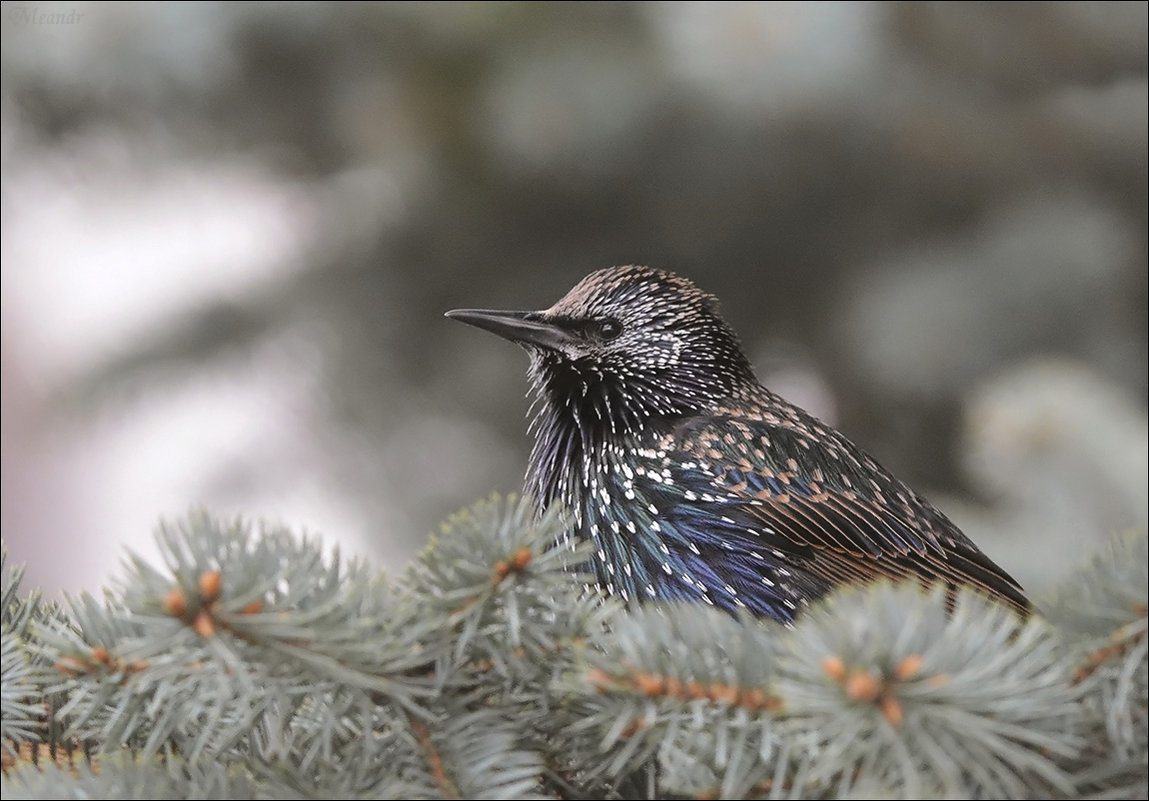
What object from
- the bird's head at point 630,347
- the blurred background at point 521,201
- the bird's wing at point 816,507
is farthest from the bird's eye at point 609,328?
the blurred background at point 521,201

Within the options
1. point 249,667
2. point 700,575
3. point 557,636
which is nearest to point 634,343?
point 700,575

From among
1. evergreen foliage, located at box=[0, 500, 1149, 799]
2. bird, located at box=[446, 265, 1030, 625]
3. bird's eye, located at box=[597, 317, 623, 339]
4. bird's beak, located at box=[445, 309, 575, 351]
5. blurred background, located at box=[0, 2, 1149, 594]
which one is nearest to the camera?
evergreen foliage, located at box=[0, 500, 1149, 799]

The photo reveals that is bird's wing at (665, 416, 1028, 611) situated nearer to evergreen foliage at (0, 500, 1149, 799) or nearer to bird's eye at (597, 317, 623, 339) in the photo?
bird's eye at (597, 317, 623, 339)

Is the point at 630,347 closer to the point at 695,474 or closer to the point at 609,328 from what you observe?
the point at 609,328

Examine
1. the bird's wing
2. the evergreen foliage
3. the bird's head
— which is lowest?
the evergreen foliage

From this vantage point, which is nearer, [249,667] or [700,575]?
A: [249,667]

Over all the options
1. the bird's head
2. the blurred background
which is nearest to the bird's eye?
the bird's head

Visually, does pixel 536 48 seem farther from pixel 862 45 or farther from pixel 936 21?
pixel 936 21

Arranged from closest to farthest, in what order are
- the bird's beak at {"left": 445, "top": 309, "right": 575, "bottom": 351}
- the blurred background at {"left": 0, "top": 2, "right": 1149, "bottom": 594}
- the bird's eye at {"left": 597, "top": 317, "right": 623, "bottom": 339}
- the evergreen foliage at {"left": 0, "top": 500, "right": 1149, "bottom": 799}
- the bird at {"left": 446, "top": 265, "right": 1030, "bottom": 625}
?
the evergreen foliage at {"left": 0, "top": 500, "right": 1149, "bottom": 799}
the bird at {"left": 446, "top": 265, "right": 1030, "bottom": 625}
the bird's beak at {"left": 445, "top": 309, "right": 575, "bottom": 351}
the bird's eye at {"left": 597, "top": 317, "right": 623, "bottom": 339}
the blurred background at {"left": 0, "top": 2, "right": 1149, "bottom": 594}
